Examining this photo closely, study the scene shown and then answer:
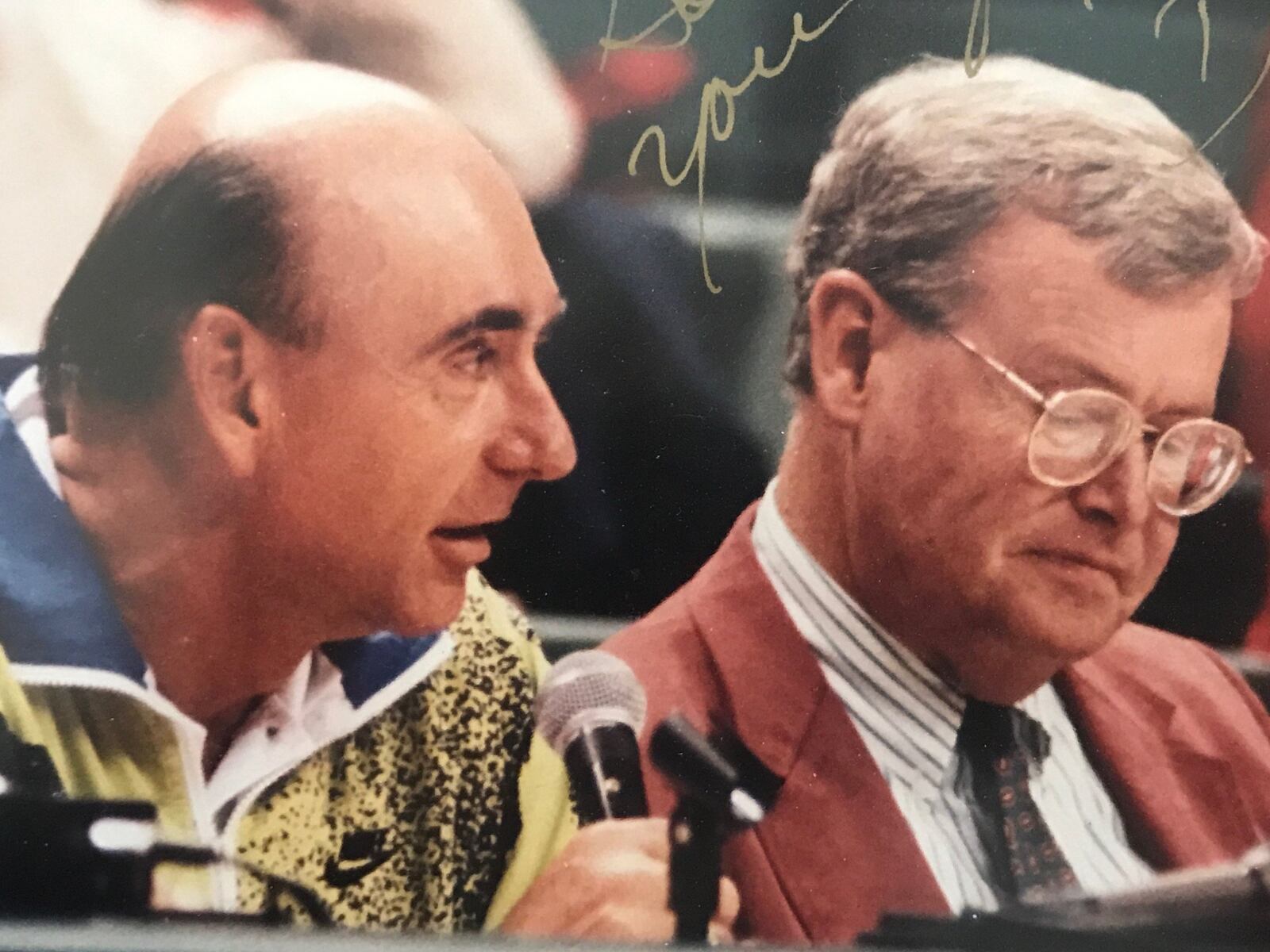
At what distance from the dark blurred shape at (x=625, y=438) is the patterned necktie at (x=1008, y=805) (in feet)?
1.32

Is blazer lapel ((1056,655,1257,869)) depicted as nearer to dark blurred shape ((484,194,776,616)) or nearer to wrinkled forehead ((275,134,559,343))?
dark blurred shape ((484,194,776,616))

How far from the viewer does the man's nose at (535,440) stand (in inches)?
50.1

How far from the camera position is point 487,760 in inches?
50.7

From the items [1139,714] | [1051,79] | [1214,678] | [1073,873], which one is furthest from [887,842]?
[1051,79]

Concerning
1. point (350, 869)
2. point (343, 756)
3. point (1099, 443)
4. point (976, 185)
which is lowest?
point (350, 869)

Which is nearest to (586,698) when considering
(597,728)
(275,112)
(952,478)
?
(597,728)

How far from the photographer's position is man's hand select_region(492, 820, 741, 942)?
4.13 ft

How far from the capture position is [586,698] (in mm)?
1274

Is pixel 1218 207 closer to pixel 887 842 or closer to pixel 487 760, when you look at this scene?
pixel 887 842

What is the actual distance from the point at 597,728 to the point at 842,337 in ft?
1.72

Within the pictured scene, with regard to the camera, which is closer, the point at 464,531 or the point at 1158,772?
the point at 464,531
